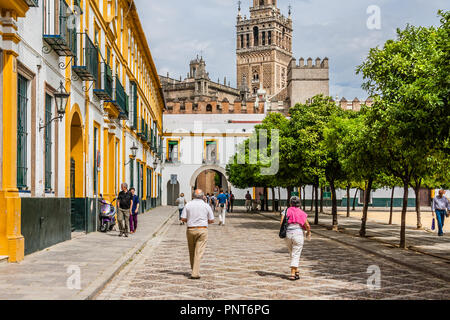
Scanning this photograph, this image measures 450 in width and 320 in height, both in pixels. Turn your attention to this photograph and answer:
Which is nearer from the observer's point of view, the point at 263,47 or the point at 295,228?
the point at 295,228

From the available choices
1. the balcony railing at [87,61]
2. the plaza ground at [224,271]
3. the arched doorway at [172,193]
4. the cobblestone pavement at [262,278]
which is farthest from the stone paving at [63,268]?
the arched doorway at [172,193]

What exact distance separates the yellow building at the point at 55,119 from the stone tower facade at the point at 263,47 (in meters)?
120

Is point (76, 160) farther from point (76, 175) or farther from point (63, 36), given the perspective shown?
point (63, 36)

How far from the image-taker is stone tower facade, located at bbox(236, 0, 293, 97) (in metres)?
145

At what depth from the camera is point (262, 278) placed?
10305 millimetres

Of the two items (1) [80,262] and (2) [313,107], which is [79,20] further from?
(2) [313,107]

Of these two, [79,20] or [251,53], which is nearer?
[79,20]

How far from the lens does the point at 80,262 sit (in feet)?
37.8

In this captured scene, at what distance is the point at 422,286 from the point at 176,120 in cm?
5006

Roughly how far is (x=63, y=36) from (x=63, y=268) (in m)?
6.46

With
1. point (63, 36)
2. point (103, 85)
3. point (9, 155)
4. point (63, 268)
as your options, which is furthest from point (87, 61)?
point (63, 268)

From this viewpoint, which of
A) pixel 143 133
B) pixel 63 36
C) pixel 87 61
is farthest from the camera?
pixel 143 133

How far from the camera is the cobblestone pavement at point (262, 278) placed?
8.65m
